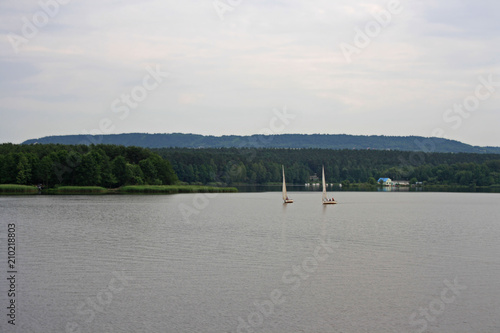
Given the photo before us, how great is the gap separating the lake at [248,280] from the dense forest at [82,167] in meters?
64.8

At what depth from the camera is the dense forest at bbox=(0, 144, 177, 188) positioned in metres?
107

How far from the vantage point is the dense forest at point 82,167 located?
350 ft

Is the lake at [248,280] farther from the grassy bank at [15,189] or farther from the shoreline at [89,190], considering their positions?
the shoreline at [89,190]

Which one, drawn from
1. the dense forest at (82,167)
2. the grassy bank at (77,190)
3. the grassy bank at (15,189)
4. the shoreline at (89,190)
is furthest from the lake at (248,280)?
the dense forest at (82,167)

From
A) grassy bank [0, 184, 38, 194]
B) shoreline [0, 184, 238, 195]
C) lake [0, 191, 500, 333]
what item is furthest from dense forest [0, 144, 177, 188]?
lake [0, 191, 500, 333]

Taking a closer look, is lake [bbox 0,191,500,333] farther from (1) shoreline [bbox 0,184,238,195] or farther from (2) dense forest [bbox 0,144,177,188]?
(2) dense forest [bbox 0,144,177,188]

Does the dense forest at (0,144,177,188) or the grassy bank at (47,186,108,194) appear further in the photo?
the grassy bank at (47,186,108,194)

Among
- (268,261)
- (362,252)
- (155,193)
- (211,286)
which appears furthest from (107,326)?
(155,193)

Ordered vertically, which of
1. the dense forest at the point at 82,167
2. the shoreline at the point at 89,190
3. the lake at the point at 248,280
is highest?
the dense forest at the point at 82,167

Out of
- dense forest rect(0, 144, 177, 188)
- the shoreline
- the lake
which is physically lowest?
the lake

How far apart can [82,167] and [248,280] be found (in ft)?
299

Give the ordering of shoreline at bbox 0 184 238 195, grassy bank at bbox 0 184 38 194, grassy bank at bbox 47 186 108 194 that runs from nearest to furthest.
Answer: grassy bank at bbox 0 184 38 194
shoreline at bbox 0 184 238 195
grassy bank at bbox 47 186 108 194

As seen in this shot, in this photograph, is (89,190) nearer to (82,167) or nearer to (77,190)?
(77,190)

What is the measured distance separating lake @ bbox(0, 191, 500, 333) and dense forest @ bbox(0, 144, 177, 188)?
64771 mm
